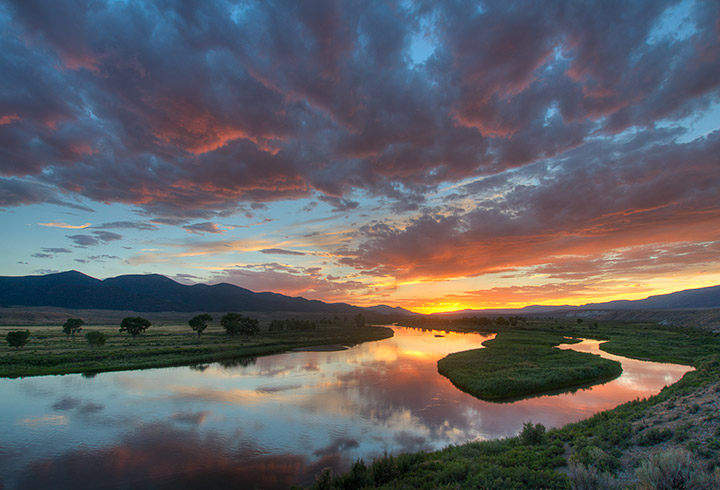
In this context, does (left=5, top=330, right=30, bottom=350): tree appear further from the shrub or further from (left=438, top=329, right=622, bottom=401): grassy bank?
the shrub

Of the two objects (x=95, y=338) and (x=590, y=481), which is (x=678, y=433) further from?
(x=95, y=338)

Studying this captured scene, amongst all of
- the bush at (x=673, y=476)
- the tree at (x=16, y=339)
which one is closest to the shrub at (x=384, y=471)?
the bush at (x=673, y=476)

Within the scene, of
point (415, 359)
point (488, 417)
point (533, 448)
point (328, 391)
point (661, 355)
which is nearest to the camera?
point (533, 448)

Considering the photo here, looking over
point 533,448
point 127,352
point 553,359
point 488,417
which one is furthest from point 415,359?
point 127,352

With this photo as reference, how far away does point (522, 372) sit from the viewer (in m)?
37.1

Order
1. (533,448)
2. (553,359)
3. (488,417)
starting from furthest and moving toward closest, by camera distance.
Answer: (553,359)
(488,417)
(533,448)

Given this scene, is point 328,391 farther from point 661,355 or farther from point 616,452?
point 661,355

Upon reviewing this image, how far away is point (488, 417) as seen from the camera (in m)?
25.0

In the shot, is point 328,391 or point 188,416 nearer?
point 188,416

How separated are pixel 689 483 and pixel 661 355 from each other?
61.2m

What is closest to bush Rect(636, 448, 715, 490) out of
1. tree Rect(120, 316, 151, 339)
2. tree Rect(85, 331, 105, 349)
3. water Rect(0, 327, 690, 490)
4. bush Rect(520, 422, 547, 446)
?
bush Rect(520, 422, 547, 446)

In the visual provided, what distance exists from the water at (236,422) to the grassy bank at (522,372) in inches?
80.2

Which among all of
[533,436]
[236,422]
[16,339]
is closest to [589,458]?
[533,436]

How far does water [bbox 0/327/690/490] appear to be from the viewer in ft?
56.7
